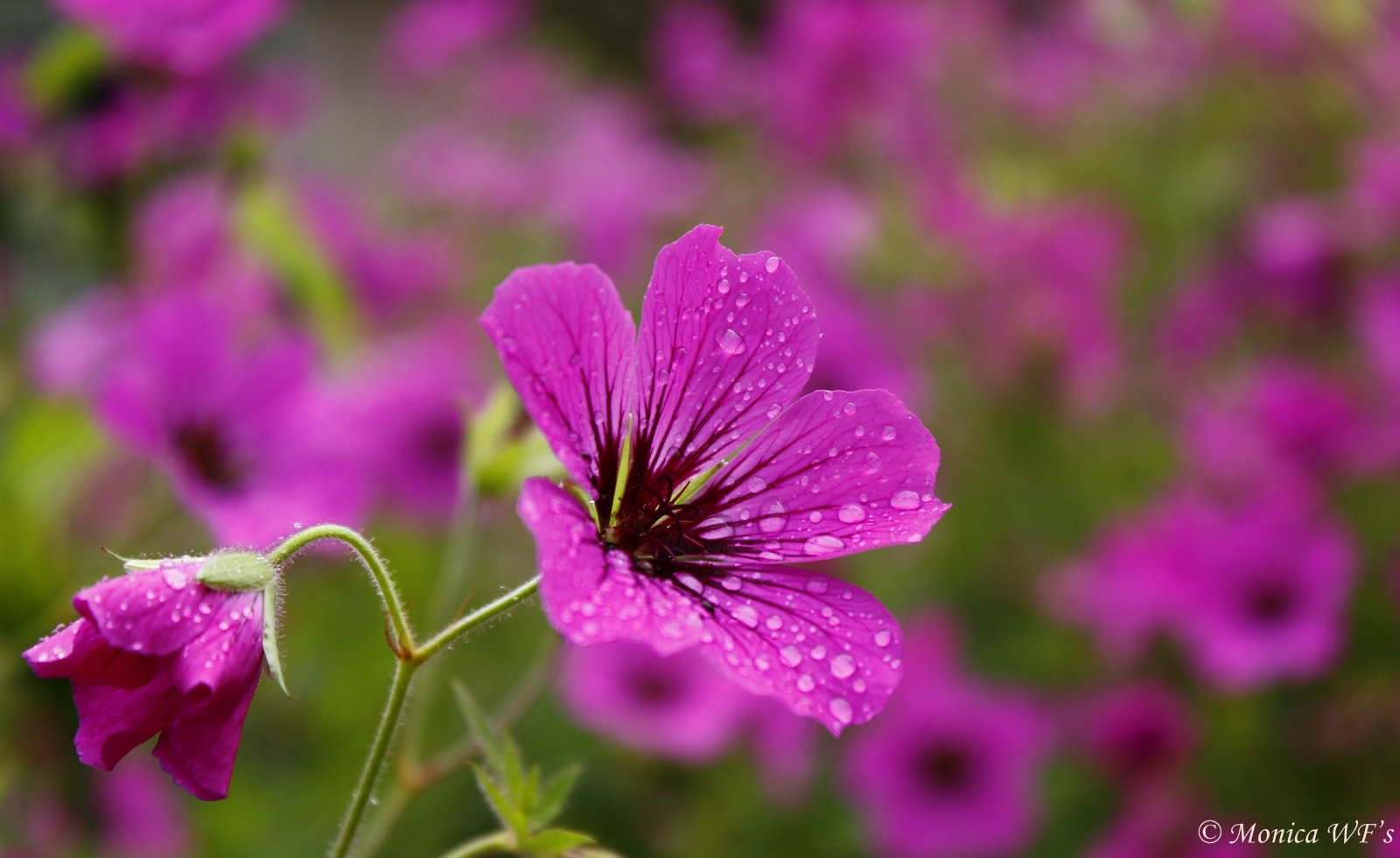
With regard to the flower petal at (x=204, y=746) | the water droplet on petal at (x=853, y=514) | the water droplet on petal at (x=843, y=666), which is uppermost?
the water droplet on petal at (x=853, y=514)

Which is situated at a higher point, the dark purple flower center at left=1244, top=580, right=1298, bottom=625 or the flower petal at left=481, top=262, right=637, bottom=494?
the flower petal at left=481, top=262, right=637, bottom=494

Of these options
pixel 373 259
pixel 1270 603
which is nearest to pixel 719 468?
pixel 1270 603

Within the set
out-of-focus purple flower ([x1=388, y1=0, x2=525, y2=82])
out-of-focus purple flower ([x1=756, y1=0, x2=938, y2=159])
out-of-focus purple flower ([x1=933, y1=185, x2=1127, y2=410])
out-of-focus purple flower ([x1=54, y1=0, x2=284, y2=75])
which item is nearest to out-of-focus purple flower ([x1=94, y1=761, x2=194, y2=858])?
out-of-focus purple flower ([x1=54, y1=0, x2=284, y2=75])

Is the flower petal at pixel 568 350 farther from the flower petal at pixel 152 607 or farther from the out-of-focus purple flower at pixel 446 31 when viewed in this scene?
the out-of-focus purple flower at pixel 446 31

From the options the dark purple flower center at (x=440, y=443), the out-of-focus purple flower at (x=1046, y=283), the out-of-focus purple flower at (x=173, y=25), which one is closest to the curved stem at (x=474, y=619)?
the out-of-focus purple flower at (x=173, y=25)

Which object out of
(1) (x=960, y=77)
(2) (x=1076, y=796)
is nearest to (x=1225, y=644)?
(2) (x=1076, y=796)

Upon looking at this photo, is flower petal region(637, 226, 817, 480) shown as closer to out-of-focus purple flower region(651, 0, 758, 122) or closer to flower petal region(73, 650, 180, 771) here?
flower petal region(73, 650, 180, 771)

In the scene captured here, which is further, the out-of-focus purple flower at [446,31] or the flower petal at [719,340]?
the out-of-focus purple flower at [446,31]
